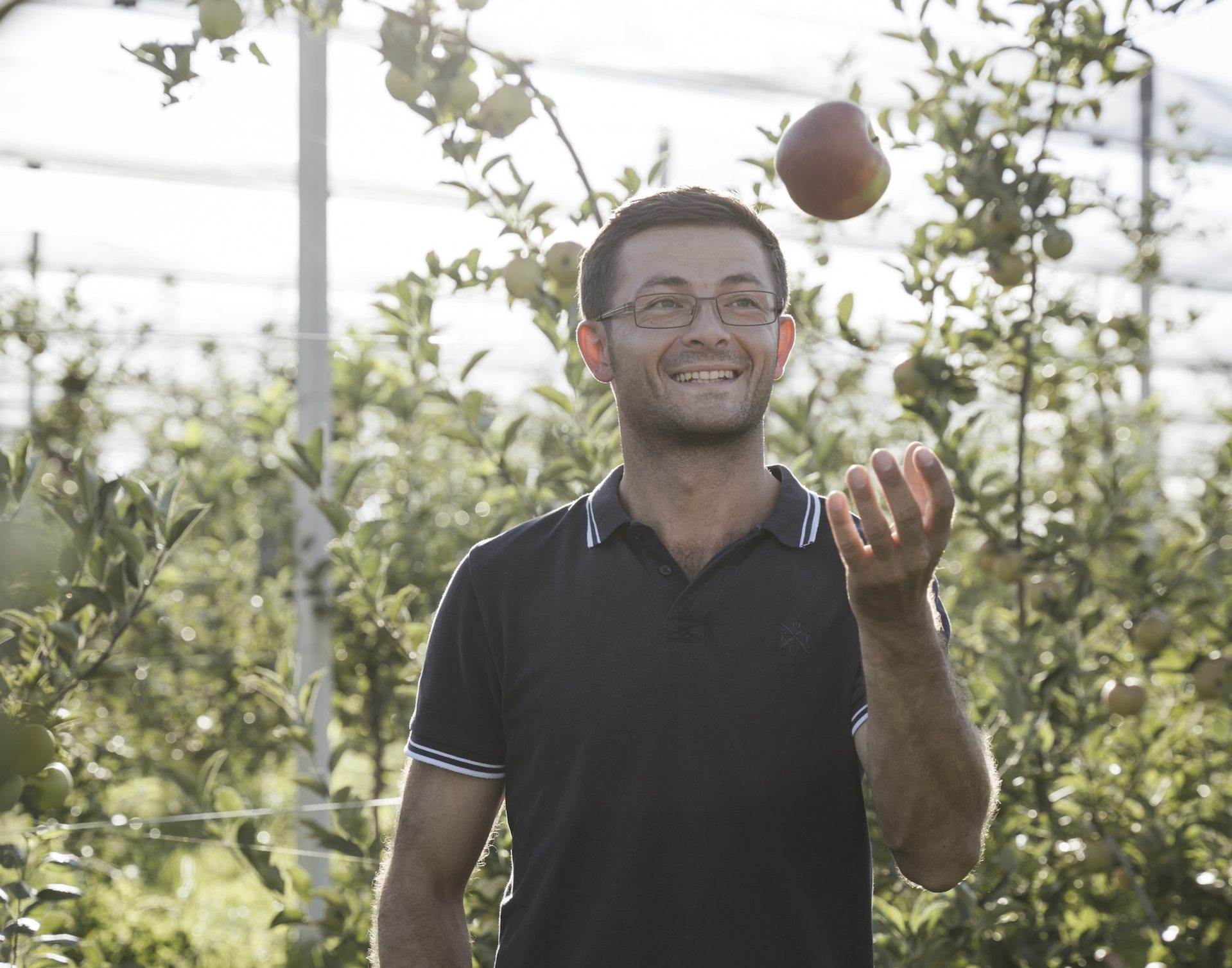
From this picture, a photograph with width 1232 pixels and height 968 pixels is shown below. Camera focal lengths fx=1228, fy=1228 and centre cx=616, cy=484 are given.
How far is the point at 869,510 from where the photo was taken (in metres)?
1.02

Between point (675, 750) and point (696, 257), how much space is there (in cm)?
58

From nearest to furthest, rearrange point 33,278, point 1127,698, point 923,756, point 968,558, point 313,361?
point 923,756
point 1127,698
point 313,361
point 968,558
point 33,278

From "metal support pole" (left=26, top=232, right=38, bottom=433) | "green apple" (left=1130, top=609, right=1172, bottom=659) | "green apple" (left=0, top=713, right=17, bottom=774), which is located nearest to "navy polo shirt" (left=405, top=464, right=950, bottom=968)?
"green apple" (left=0, top=713, right=17, bottom=774)

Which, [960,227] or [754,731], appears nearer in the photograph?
[754,731]

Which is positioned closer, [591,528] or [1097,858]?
[591,528]

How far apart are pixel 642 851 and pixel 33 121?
12.4 ft

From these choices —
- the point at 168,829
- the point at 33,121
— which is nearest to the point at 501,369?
the point at 33,121

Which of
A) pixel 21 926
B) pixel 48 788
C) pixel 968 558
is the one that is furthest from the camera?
pixel 968 558

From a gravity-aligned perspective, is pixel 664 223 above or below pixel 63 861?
above

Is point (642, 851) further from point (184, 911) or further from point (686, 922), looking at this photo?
point (184, 911)

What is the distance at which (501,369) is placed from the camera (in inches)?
337

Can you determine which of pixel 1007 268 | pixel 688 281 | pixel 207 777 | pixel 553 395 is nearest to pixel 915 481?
pixel 688 281

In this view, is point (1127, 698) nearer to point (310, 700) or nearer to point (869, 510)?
point (310, 700)

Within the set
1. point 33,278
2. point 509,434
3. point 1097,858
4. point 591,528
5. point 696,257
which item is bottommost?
point 1097,858
